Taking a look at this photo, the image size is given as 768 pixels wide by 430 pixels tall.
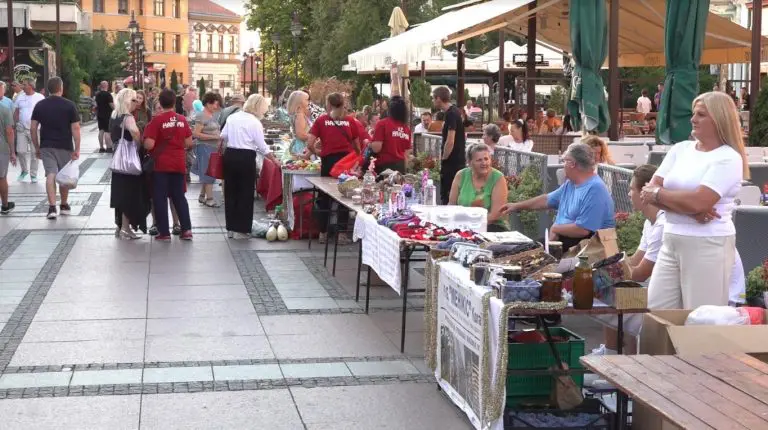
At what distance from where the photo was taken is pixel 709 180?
21.3 ft

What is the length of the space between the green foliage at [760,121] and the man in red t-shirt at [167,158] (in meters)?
7.22

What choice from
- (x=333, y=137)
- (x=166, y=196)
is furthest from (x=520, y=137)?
(x=166, y=196)

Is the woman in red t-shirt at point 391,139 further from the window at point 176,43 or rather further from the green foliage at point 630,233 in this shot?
the window at point 176,43

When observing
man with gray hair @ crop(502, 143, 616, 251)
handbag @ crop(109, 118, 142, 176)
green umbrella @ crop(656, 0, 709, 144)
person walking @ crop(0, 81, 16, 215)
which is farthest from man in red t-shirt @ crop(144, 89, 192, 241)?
man with gray hair @ crop(502, 143, 616, 251)

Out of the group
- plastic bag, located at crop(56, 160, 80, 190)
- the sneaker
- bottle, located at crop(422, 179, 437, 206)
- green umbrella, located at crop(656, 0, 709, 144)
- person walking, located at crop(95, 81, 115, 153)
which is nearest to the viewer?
bottle, located at crop(422, 179, 437, 206)

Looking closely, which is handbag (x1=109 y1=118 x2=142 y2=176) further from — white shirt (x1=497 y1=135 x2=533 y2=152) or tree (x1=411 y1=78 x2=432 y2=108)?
tree (x1=411 y1=78 x2=432 y2=108)

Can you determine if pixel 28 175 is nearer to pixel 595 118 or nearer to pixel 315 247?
pixel 315 247

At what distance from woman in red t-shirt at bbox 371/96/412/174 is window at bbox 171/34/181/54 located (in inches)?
4731

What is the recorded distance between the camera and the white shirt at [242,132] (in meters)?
14.6

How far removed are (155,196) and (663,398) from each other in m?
10.5

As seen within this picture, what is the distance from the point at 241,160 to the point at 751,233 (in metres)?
7.45

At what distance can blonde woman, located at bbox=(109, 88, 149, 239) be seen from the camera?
1437 cm

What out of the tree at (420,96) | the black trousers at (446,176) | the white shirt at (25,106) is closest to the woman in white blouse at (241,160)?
the black trousers at (446,176)

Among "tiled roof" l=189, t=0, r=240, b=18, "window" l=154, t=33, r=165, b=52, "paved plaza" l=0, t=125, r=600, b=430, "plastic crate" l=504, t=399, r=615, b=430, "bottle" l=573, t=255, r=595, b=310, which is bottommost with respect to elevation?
"paved plaza" l=0, t=125, r=600, b=430
